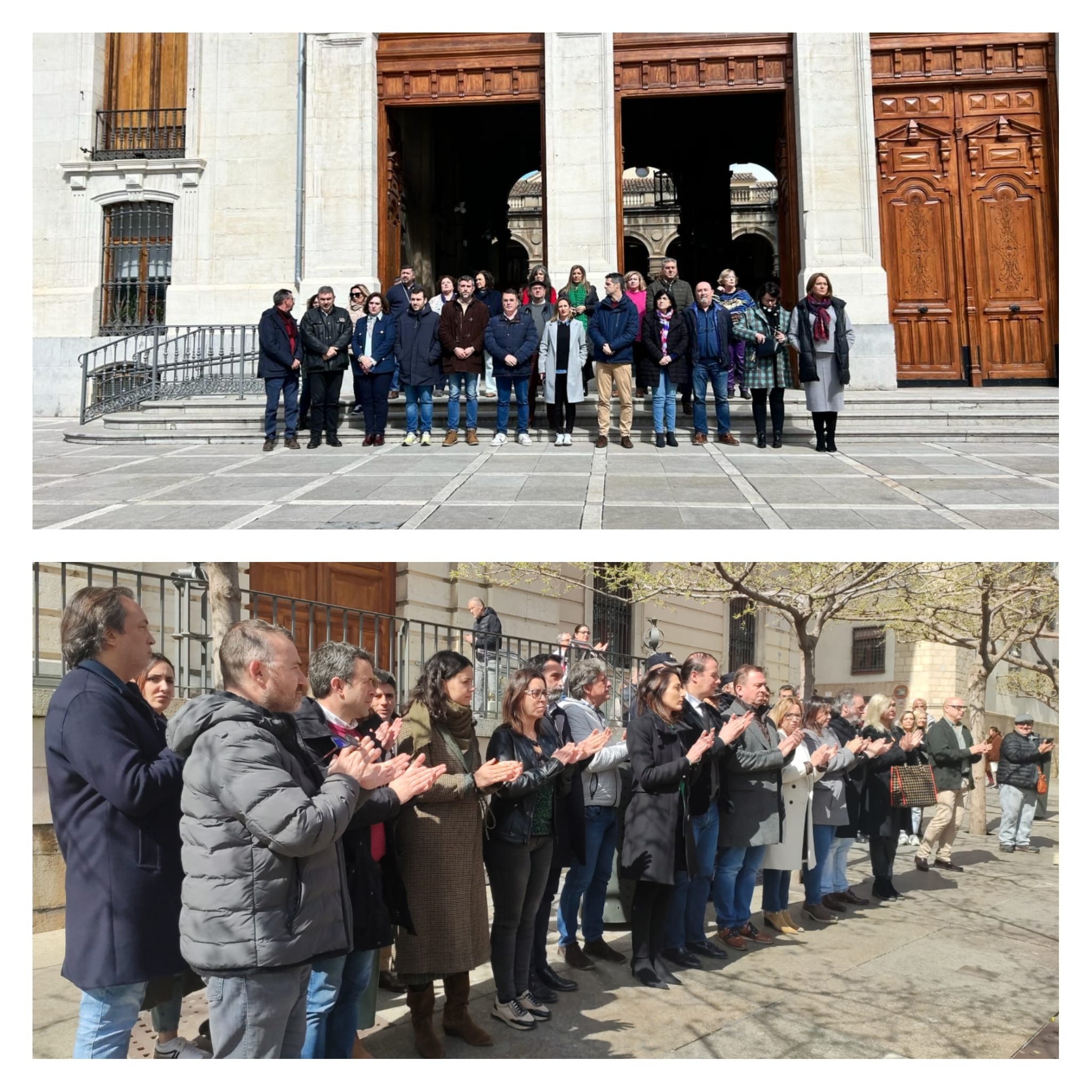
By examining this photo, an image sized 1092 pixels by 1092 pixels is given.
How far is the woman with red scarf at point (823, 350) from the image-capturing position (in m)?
10.7

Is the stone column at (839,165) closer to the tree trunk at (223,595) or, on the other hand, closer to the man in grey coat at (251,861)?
the tree trunk at (223,595)

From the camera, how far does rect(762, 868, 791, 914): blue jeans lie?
7391mm

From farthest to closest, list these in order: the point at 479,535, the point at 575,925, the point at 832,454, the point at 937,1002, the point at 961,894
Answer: the point at 832,454 → the point at 961,894 → the point at 479,535 → the point at 575,925 → the point at 937,1002

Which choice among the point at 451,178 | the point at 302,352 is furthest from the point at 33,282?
the point at 302,352

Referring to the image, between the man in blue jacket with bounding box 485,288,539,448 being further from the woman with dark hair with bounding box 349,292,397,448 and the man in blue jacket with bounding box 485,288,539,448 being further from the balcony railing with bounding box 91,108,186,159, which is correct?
the balcony railing with bounding box 91,108,186,159

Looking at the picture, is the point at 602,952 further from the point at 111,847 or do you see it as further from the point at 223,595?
the point at 223,595

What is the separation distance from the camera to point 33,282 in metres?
19.2

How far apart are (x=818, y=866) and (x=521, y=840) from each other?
3.67 metres

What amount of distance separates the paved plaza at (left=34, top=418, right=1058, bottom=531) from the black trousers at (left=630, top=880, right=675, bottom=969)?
2437 millimetres

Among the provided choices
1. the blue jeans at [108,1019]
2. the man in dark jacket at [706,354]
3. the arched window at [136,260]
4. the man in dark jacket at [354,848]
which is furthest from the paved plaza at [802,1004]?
the arched window at [136,260]

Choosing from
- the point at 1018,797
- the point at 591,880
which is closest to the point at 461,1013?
the point at 591,880

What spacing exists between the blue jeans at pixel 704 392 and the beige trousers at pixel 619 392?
2.25ft

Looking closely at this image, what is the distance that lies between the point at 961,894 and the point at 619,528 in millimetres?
4613

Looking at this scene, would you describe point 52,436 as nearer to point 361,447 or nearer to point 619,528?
point 361,447
